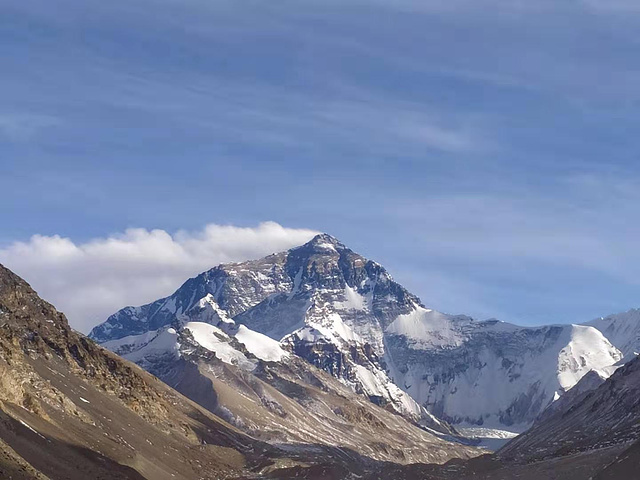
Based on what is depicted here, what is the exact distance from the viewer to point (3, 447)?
17725cm

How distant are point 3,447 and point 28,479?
11266 mm

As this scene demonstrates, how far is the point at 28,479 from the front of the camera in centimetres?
16800
